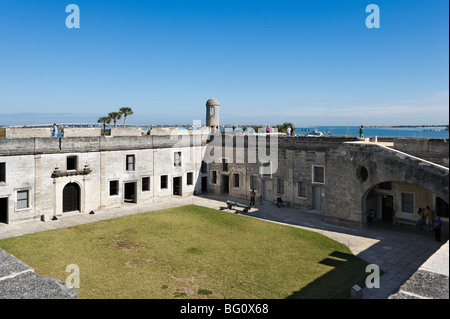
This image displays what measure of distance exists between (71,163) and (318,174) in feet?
69.3

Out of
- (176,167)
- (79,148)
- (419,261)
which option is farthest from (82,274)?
(176,167)

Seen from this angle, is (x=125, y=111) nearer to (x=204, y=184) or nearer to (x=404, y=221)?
(x=204, y=184)

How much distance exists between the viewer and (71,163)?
2955cm

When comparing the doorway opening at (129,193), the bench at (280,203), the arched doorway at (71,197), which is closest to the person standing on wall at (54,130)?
the arched doorway at (71,197)

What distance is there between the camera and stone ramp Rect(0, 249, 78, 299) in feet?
41.2

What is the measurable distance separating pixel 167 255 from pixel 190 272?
2.90 meters

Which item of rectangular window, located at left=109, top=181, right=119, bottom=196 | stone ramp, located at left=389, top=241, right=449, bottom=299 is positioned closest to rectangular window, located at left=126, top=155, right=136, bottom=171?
rectangular window, located at left=109, top=181, right=119, bottom=196

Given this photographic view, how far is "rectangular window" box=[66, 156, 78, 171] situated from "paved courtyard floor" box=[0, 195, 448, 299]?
4080 mm

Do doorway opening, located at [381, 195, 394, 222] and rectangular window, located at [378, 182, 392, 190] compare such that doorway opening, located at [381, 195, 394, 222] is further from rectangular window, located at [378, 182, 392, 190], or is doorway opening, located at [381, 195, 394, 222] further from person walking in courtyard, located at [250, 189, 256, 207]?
person walking in courtyard, located at [250, 189, 256, 207]

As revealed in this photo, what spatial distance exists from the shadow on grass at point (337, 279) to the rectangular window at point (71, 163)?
852 inches

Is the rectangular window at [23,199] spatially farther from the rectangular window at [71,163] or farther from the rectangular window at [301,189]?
the rectangular window at [301,189]

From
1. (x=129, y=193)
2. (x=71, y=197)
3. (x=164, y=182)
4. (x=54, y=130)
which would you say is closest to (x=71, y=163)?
(x=71, y=197)
